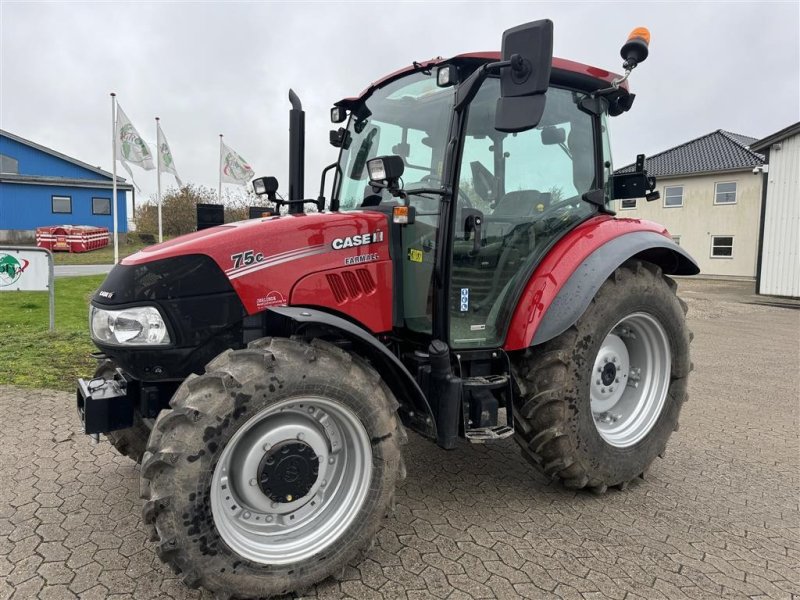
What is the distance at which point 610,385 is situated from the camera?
3.66 meters

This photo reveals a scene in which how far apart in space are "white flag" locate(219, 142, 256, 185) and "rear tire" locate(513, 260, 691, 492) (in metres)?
20.2

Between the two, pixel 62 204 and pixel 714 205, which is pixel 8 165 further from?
pixel 714 205

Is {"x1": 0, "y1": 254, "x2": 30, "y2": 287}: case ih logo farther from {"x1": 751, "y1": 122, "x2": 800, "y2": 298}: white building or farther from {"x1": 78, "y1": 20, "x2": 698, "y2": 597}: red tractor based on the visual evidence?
{"x1": 751, "y1": 122, "x2": 800, "y2": 298}: white building

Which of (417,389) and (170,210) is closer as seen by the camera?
(417,389)

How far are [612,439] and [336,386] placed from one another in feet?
6.62

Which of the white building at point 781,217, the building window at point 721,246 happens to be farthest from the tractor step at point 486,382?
A: the building window at point 721,246

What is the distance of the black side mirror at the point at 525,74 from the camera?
7.88 feet

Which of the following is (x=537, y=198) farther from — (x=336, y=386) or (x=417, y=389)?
(x=336, y=386)

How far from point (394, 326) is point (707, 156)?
99.4ft

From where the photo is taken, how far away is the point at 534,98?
248 cm

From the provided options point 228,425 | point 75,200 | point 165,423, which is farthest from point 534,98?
point 75,200

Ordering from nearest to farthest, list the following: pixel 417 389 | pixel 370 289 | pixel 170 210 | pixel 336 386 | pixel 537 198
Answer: pixel 336 386 → pixel 417 389 → pixel 370 289 → pixel 537 198 → pixel 170 210

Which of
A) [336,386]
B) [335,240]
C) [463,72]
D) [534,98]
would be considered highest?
[463,72]

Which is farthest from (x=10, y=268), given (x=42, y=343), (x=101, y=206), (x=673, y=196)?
(x=101, y=206)
